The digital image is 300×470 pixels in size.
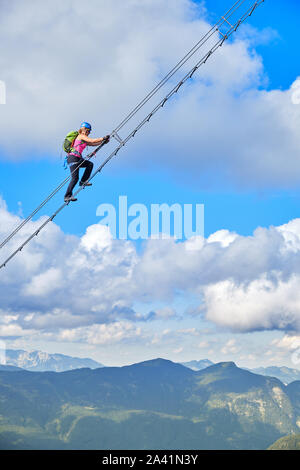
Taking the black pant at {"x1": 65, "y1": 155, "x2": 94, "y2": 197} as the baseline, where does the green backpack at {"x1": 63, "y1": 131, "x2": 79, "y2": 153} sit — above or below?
above

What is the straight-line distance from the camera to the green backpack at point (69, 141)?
25.2 m

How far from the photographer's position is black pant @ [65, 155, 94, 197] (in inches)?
971

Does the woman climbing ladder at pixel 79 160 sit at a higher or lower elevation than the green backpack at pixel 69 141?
lower

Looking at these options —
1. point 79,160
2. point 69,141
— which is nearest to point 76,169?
point 79,160

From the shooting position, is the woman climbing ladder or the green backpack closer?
the woman climbing ladder

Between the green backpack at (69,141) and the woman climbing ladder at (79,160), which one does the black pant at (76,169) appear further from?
the green backpack at (69,141)

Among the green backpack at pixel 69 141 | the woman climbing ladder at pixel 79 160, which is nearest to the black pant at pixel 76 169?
the woman climbing ladder at pixel 79 160

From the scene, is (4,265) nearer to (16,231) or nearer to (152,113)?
(16,231)

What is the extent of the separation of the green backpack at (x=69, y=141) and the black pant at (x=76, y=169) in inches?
21.3

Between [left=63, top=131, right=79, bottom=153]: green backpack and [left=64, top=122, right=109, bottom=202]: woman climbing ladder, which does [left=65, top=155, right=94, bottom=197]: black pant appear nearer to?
[left=64, top=122, right=109, bottom=202]: woman climbing ladder

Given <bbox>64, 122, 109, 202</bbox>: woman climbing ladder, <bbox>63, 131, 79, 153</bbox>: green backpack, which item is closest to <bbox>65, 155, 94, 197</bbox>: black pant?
<bbox>64, 122, 109, 202</bbox>: woman climbing ladder

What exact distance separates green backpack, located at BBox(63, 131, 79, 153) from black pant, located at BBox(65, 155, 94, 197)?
54 cm

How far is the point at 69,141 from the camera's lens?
2527 cm
